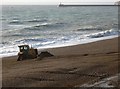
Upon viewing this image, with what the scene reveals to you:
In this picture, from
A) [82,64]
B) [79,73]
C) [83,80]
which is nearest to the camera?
[83,80]

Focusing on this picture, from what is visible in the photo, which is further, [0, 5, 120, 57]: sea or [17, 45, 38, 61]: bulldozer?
[0, 5, 120, 57]: sea

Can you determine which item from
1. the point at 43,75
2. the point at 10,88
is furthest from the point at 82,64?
the point at 10,88

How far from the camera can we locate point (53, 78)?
11.3 metres

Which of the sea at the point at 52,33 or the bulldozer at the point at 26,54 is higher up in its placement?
the bulldozer at the point at 26,54

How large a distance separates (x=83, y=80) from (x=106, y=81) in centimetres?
81

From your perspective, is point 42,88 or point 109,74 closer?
point 42,88

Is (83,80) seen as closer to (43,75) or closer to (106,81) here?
(106,81)

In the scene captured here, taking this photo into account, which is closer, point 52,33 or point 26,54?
point 26,54

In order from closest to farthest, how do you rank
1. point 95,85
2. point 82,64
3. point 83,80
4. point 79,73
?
point 95,85 < point 83,80 < point 79,73 < point 82,64

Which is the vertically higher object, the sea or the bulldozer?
the bulldozer

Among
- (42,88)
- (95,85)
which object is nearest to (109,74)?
(95,85)

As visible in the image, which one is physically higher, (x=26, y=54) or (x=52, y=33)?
(x=26, y=54)

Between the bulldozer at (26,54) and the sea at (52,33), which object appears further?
the sea at (52,33)

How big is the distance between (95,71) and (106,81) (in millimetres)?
1727
